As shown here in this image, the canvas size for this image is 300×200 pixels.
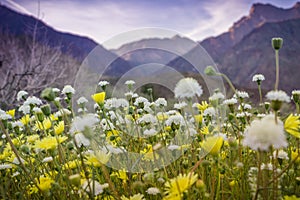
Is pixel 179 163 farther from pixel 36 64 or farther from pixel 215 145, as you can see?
pixel 36 64

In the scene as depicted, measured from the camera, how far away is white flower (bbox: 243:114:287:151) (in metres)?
0.84

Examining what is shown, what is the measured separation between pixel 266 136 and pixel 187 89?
1.46ft

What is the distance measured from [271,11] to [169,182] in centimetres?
10608

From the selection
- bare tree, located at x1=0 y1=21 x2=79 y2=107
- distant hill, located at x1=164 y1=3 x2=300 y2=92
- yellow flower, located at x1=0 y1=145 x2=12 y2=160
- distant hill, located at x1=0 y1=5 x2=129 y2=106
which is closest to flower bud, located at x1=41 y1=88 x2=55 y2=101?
yellow flower, located at x1=0 y1=145 x2=12 y2=160

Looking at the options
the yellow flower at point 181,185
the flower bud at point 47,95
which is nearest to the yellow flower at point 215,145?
the yellow flower at point 181,185

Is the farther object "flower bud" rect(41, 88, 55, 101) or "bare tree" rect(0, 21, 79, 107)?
"bare tree" rect(0, 21, 79, 107)

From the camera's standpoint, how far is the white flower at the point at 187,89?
1.20m

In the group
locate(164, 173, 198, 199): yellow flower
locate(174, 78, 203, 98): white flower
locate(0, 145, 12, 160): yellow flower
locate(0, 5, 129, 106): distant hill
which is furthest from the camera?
locate(0, 5, 129, 106): distant hill

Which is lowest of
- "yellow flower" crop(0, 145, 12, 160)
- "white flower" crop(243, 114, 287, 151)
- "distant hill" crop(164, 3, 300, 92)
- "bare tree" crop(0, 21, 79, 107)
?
"yellow flower" crop(0, 145, 12, 160)

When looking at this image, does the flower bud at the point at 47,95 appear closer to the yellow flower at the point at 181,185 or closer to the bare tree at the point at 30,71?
the yellow flower at the point at 181,185

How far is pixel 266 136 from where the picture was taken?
86cm

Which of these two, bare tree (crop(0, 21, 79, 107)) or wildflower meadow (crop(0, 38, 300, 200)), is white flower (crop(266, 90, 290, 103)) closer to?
wildflower meadow (crop(0, 38, 300, 200))

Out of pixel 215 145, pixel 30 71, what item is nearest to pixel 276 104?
pixel 215 145

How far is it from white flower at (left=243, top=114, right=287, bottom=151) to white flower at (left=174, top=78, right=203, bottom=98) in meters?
0.35
